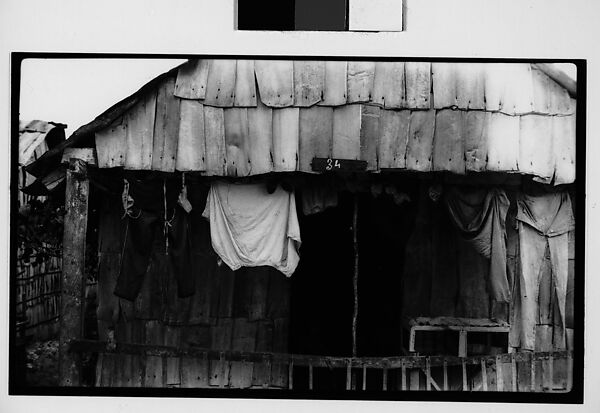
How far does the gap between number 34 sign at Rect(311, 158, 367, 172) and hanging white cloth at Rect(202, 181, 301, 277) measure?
293 mm

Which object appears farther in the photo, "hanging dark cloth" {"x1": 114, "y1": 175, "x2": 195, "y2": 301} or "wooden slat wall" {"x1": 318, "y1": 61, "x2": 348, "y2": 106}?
"hanging dark cloth" {"x1": 114, "y1": 175, "x2": 195, "y2": 301}

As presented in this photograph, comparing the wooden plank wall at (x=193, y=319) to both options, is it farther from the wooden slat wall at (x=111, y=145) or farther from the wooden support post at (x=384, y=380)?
the wooden support post at (x=384, y=380)

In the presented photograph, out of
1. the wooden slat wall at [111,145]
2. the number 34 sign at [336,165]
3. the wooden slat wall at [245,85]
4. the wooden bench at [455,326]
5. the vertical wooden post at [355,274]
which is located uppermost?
the wooden slat wall at [245,85]

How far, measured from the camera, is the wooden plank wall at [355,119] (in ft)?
23.4

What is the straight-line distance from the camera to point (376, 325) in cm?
716

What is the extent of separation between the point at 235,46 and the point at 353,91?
881 millimetres

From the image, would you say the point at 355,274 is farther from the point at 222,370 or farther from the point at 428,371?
the point at 222,370

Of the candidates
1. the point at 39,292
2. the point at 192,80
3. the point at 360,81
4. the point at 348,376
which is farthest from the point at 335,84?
the point at 39,292

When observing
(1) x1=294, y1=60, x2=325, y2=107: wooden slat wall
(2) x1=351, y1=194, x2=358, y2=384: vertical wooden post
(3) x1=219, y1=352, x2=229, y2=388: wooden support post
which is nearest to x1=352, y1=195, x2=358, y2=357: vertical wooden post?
(2) x1=351, y1=194, x2=358, y2=384: vertical wooden post

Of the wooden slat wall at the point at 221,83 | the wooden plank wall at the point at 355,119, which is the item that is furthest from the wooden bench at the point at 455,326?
the wooden slat wall at the point at 221,83

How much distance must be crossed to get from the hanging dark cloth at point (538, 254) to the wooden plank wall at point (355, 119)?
0.19 m

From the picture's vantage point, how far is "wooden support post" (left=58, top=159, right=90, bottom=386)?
282 inches

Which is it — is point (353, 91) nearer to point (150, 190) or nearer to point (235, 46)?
point (235, 46)

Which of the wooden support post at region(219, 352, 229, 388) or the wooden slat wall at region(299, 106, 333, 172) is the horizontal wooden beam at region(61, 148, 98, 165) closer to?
the wooden slat wall at region(299, 106, 333, 172)
